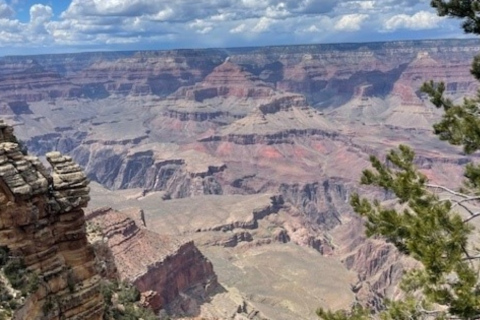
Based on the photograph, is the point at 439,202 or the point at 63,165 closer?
the point at 439,202

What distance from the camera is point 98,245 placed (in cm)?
2359

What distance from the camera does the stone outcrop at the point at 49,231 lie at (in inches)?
615

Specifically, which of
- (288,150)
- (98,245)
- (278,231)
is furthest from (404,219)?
(288,150)

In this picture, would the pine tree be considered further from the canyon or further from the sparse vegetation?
the sparse vegetation

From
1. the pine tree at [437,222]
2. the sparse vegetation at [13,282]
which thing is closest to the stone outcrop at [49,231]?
the sparse vegetation at [13,282]

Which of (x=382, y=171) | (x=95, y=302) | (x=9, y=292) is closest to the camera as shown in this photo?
(x=382, y=171)

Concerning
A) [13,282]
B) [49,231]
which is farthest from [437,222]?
[49,231]

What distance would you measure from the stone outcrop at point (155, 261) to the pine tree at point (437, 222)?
39362 mm

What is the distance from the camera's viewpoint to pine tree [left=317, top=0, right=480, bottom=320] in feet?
30.6

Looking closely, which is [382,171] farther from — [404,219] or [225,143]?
[225,143]

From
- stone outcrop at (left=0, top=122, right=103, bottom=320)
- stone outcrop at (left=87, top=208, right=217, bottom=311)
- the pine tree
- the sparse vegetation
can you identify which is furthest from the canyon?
the pine tree

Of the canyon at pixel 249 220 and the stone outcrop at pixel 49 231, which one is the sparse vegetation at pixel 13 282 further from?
the canyon at pixel 249 220

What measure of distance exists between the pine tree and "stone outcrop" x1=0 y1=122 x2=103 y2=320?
7.92 meters

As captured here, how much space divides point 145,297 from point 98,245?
10669 millimetres
